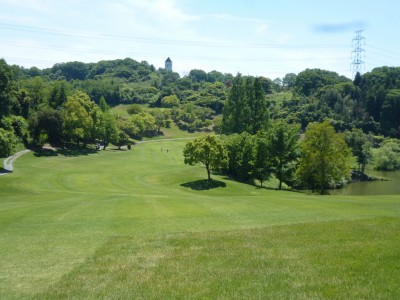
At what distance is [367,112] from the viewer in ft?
522

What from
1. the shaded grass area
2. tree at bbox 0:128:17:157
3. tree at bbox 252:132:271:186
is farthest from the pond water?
tree at bbox 0:128:17:157

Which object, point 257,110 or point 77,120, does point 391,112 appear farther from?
point 77,120

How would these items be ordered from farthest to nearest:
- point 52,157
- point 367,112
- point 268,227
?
point 367,112, point 52,157, point 268,227

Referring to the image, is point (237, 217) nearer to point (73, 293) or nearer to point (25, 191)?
point (73, 293)

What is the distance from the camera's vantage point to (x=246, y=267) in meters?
12.4

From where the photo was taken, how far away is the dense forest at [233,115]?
2435 inches

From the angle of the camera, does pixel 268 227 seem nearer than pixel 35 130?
Yes

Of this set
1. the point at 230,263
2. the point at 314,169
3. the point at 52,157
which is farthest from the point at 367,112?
the point at 230,263

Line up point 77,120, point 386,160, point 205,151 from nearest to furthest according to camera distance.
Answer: point 205,151, point 77,120, point 386,160

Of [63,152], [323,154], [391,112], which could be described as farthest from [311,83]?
[323,154]

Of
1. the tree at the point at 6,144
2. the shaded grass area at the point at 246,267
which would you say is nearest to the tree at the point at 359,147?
the tree at the point at 6,144

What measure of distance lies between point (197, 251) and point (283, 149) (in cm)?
4547

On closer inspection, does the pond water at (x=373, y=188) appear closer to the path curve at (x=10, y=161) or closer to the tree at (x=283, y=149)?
the tree at (x=283, y=149)

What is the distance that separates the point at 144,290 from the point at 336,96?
170372 millimetres
